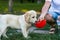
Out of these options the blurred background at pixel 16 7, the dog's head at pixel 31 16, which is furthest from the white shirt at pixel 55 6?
the blurred background at pixel 16 7

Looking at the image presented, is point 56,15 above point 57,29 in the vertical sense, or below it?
above

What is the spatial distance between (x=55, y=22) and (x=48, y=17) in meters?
0.52

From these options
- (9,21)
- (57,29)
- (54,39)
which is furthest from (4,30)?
(57,29)

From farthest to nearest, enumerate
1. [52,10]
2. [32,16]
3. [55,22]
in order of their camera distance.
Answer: [55,22], [52,10], [32,16]

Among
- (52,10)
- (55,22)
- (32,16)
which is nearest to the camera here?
(32,16)

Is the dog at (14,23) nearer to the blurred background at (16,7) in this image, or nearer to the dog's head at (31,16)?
the dog's head at (31,16)

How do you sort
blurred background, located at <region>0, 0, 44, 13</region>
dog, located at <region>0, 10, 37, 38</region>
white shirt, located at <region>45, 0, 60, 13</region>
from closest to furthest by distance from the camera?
dog, located at <region>0, 10, 37, 38</region> < white shirt, located at <region>45, 0, 60, 13</region> < blurred background, located at <region>0, 0, 44, 13</region>

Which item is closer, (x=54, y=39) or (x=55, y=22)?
(x=54, y=39)

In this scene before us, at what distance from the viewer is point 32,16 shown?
7090 mm

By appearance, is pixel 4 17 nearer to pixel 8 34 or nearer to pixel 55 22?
pixel 8 34

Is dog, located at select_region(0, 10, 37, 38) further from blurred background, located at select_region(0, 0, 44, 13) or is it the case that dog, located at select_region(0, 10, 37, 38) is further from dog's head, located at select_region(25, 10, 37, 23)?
blurred background, located at select_region(0, 0, 44, 13)

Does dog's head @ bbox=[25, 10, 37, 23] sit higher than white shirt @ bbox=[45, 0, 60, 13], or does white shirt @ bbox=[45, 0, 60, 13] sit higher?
white shirt @ bbox=[45, 0, 60, 13]

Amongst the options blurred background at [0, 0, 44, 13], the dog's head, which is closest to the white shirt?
the dog's head

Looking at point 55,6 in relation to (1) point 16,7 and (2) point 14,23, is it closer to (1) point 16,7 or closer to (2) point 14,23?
(2) point 14,23
